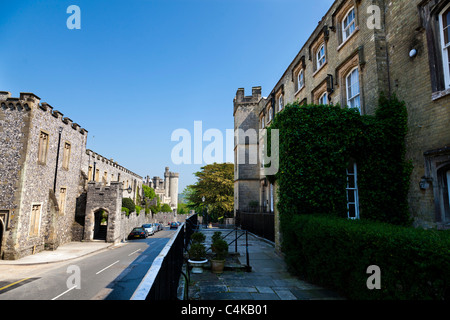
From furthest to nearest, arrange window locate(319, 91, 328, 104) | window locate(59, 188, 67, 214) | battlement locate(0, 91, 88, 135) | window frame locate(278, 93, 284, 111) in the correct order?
1. window locate(59, 188, 67, 214)
2. window frame locate(278, 93, 284, 111)
3. battlement locate(0, 91, 88, 135)
4. window locate(319, 91, 328, 104)

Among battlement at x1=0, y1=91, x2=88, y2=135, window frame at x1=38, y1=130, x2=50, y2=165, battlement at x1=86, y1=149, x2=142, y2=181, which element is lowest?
window frame at x1=38, y1=130, x2=50, y2=165

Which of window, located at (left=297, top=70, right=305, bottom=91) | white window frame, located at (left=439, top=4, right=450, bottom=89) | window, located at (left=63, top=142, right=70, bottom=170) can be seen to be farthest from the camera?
window, located at (left=63, top=142, right=70, bottom=170)

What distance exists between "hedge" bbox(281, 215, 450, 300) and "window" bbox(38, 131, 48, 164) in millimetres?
18991

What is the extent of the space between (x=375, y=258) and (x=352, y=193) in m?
5.97

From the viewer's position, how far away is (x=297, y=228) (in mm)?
7465

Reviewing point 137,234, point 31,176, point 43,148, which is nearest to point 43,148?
point 43,148

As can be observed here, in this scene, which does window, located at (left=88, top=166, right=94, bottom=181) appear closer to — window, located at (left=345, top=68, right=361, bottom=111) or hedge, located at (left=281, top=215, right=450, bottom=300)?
window, located at (left=345, top=68, right=361, bottom=111)

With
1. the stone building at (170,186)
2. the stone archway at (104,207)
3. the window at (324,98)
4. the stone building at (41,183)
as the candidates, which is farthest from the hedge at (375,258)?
the stone building at (170,186)

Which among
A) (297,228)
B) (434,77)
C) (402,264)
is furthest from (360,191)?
(402,264)

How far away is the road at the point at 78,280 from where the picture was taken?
9148 millimetres

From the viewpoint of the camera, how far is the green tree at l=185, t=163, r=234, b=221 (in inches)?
1663

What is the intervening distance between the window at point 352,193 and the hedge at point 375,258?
12.0 ft

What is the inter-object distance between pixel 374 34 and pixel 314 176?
6258 millimetres

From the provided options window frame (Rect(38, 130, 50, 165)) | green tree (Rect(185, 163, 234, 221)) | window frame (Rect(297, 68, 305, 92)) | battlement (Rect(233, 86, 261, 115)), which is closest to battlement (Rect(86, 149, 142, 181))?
window frame (Rect(38, 130, 50, 165))
